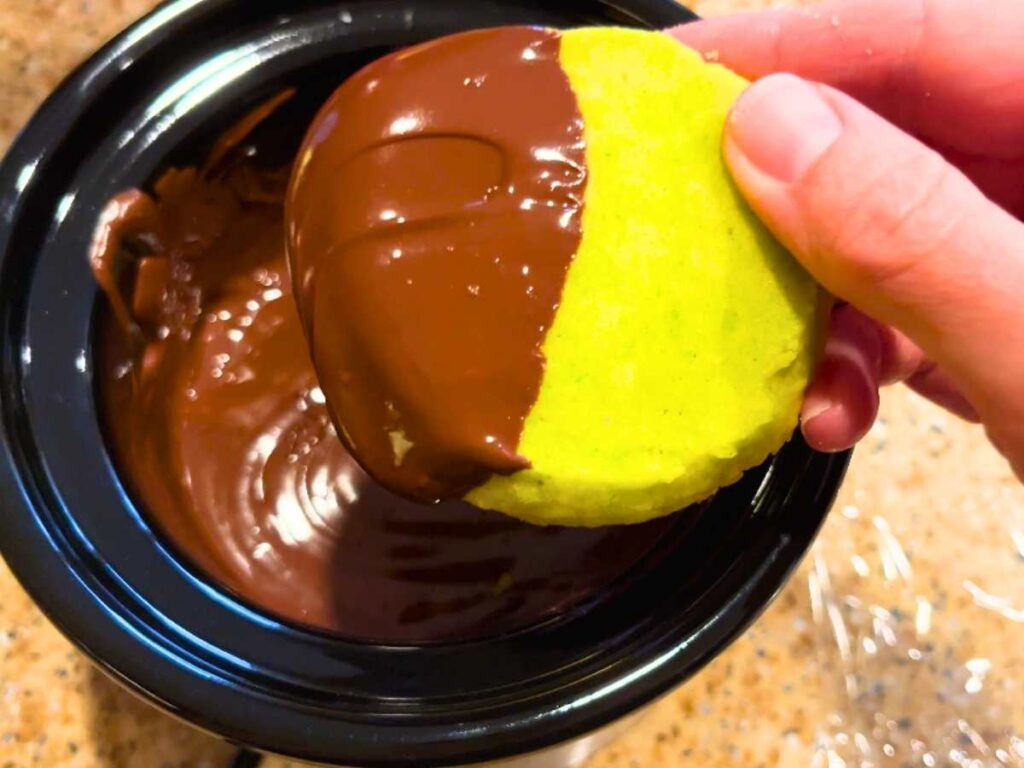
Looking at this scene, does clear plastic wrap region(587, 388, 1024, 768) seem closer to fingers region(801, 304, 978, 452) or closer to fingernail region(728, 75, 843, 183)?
fingers region(801, 304, 978, 452)

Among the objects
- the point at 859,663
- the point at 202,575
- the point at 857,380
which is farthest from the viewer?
the point at 859,663

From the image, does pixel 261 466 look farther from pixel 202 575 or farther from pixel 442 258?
pixel 442 258

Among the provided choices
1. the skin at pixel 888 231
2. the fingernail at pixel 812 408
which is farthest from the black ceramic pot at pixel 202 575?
the skin at pixel 888 231

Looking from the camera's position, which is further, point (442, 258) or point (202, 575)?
point (202, 575)

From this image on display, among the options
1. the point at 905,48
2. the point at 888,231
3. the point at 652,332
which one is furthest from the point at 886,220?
the point at 905,48

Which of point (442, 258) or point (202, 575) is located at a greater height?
point (442, 258)

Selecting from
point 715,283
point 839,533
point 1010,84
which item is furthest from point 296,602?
point 1010,84

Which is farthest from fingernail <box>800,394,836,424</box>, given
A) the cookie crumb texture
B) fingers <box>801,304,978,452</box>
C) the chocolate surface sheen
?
the chocolate surface sheen
